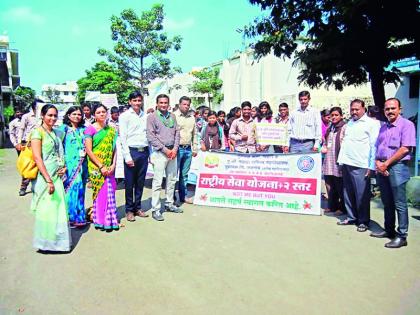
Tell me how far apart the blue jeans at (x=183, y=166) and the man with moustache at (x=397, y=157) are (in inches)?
130

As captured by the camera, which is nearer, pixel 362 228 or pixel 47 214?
pixel 47 214

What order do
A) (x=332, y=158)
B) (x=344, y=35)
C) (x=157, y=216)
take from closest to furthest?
(x=157, y=216) < (x=332, y=158) < (x=344, y=35)

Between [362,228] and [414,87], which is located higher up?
[414,87]

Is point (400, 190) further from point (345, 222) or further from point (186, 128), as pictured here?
point (186, 128)

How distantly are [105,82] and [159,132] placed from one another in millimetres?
36743

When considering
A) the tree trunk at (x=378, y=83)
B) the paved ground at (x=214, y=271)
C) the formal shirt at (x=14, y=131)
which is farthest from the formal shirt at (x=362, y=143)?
the formal shirt at (x=14, y=131)

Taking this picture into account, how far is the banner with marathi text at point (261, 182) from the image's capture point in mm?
6492

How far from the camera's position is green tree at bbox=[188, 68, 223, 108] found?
39062 millimetres

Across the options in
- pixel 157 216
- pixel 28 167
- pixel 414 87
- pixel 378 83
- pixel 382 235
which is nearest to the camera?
pixel 28 167

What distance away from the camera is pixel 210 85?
3903 cm

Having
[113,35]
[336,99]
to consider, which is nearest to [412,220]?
[336,99]

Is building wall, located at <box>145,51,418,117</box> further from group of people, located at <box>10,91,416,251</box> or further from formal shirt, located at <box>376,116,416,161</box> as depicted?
formal shirt, located at <box>376,116,416,161</box>

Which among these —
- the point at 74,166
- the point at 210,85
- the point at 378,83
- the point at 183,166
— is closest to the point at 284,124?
the point at 183,166

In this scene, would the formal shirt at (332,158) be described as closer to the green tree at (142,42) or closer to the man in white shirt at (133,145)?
the man in white shirt at (133,145)
